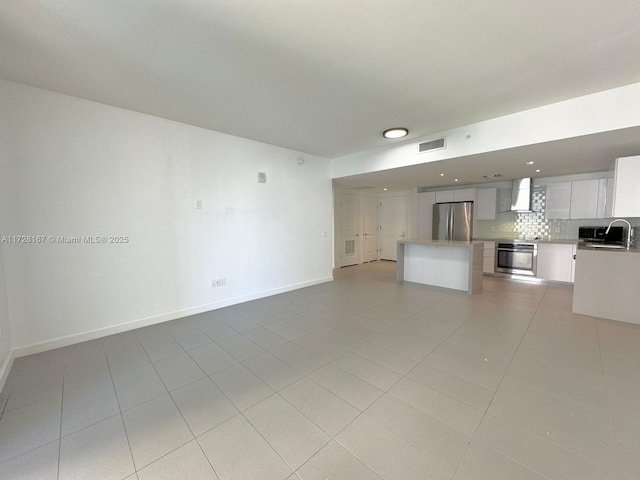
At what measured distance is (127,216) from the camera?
2.95 meters

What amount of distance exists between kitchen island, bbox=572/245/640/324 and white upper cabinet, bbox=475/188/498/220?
2.69 meters

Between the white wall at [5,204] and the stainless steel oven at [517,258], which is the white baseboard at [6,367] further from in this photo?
the stainless steel oven at [517,258]

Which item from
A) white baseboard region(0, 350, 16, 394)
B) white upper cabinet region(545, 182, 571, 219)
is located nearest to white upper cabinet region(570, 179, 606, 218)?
white upper cabinet region(545, 182, 571, 219)

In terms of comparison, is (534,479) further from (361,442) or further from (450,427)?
(361,442)

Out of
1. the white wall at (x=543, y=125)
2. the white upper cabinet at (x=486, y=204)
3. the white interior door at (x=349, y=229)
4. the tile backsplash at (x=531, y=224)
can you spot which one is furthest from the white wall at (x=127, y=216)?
the tile backsplash at (x=531, y=224)

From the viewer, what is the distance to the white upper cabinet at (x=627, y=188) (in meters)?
2.99

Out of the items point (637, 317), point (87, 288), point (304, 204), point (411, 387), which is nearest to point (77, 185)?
point (87, 288)

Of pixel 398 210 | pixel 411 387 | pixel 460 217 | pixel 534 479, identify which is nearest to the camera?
pixel 534 479

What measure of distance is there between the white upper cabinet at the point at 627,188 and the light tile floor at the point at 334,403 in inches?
55.4

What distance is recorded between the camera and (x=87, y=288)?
274 cm

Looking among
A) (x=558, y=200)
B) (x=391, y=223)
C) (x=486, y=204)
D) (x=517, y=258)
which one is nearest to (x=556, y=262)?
(x=517, y=258)

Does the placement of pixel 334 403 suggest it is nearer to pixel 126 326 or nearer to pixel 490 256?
pixel 126 326

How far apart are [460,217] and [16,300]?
7.59 metres

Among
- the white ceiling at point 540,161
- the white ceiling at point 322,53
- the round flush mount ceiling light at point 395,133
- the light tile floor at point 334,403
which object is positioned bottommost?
the light tile floor at point 334,403
